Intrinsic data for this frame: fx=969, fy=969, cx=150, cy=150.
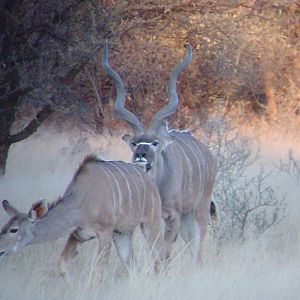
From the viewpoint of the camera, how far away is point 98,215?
541cm

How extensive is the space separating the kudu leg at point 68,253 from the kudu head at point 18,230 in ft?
0.82

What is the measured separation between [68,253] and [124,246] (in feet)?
1.65

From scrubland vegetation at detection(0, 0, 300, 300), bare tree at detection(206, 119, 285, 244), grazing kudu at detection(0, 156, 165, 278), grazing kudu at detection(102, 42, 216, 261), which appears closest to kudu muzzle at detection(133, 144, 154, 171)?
grazing kudu at detection(102, 42, 216, 261)

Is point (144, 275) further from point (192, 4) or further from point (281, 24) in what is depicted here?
point (281, 24)

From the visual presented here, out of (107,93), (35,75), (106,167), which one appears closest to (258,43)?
(107,93)

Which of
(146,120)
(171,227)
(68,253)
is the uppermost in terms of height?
(68,253)

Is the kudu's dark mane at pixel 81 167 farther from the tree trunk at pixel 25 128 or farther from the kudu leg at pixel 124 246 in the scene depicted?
the tree trunk at pixel 25 128

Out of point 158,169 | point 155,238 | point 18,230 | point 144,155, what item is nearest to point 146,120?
point 158,169

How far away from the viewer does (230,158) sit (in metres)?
7.83

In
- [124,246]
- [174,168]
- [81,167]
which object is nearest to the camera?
[81,167]

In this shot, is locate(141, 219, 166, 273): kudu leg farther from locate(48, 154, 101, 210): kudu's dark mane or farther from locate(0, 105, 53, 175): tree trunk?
locate(0, 105, 53, 175): tree trunk

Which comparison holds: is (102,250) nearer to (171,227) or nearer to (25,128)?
(171,227)

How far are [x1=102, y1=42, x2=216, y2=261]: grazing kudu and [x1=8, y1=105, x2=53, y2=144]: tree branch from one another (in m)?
1.19

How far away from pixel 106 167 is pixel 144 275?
852 millimetres
